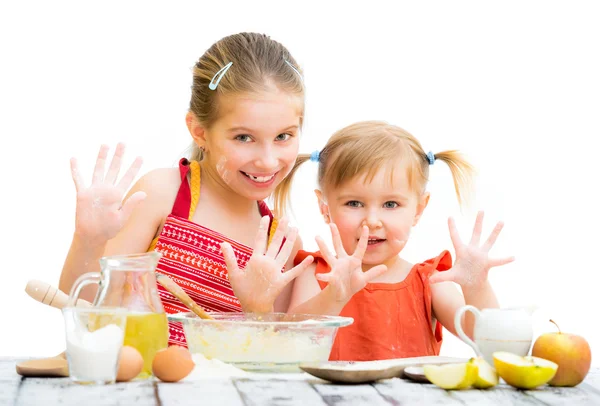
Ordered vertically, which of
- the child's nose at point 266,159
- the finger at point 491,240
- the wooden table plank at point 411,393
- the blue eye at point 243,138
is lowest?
the wooden table plank at point 411,393

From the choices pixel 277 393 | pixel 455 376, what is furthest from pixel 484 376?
pixel 277 393

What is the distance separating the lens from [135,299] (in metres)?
1.24

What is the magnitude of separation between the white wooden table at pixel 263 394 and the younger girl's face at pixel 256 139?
82 centimetres

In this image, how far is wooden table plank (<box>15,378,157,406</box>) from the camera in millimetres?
1026

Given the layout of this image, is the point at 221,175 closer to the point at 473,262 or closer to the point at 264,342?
the point at 473,262

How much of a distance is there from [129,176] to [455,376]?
0.79 m

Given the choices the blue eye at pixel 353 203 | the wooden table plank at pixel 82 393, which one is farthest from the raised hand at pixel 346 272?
the wooden table plank at pixel 82 393

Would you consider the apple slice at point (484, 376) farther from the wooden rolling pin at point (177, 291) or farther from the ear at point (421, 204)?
the ear at point (421, 204)

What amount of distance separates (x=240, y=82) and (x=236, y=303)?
566 mm

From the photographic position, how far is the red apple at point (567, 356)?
4.10 feet

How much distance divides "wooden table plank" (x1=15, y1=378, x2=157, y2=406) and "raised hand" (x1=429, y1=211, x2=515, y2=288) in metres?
0.74

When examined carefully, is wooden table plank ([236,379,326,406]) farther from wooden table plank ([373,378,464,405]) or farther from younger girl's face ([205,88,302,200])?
younger girl's face ([205,88,302,200])

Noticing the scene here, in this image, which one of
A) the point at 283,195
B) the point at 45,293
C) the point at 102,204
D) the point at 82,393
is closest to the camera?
the point at 82,393

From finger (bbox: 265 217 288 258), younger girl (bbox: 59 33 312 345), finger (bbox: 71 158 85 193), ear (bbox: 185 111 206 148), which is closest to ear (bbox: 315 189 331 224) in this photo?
younger girl (bbox: 59 33 312 345)
